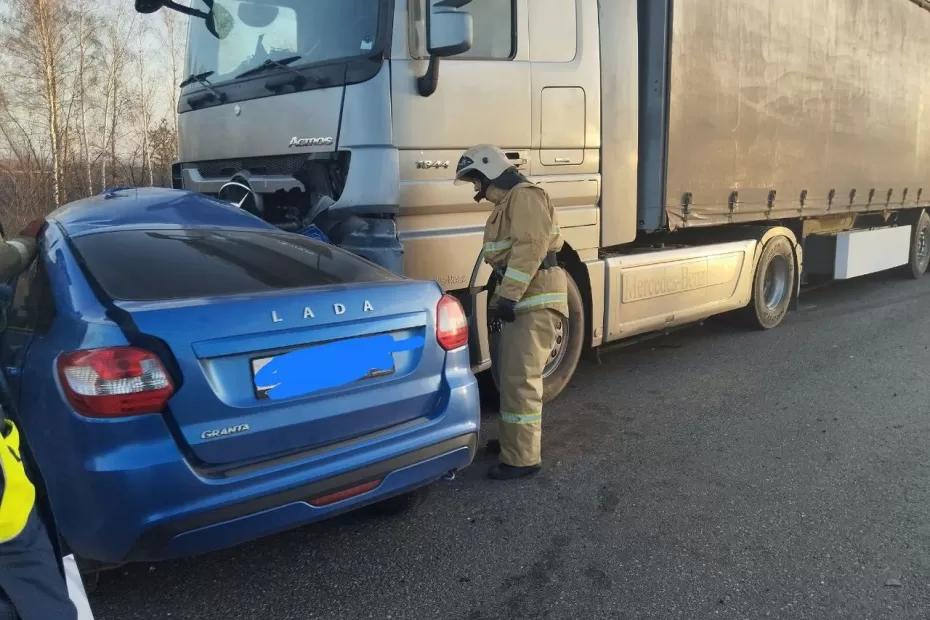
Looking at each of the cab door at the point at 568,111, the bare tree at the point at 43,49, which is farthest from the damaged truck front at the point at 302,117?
the bare tree at the point at 43,49

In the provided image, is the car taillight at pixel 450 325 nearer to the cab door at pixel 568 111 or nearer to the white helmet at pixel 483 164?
the white helmet at pixel 483 164

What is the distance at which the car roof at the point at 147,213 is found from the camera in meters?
2.89

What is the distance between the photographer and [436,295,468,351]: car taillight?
2889mm

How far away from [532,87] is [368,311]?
2.36 meters

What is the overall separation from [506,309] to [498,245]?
1.10 ft

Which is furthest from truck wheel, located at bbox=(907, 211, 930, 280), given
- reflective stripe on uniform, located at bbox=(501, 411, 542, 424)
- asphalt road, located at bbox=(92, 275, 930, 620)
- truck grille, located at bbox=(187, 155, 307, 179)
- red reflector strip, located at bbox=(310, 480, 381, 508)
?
red reflector strip, located at bbox=(310, 480, 381, 508)

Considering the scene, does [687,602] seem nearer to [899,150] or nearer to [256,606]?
[256,606]

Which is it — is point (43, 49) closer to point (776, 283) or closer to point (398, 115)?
point (398, 115)

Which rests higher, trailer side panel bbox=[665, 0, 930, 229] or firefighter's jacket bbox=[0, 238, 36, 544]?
trailer side panel bbox=[665, 0, 930, 229]

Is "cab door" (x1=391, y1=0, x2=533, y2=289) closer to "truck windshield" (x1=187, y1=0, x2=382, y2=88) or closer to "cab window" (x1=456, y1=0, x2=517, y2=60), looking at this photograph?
"cab window" (x1=456, y1=0, x2=517, y2=60)

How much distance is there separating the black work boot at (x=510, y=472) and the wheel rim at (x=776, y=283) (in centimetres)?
468

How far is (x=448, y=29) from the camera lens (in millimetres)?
3559

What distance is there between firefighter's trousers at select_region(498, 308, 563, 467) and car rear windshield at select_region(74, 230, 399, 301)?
92cm

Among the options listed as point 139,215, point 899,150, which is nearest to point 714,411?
point 139,215
